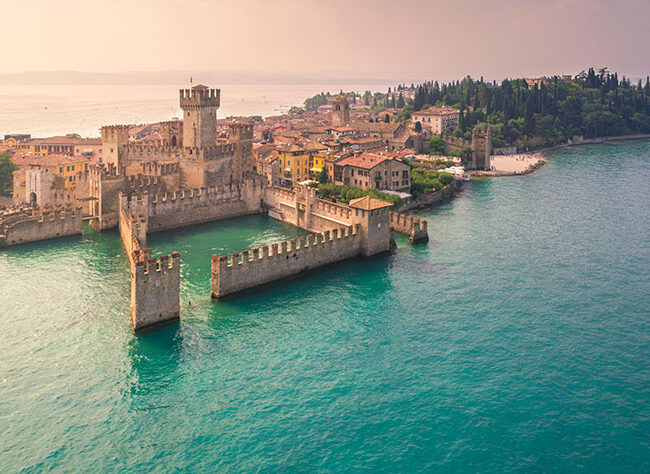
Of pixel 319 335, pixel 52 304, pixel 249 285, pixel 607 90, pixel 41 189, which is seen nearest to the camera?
pixel 319 335

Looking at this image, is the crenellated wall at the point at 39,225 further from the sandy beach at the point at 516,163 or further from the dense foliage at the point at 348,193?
the sandy beach at the point at 516,163

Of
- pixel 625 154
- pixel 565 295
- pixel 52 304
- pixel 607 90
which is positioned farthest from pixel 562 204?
pixel 607 90

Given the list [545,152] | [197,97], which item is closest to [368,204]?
[197,97]

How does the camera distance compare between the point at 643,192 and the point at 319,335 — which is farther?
the point at 643,192

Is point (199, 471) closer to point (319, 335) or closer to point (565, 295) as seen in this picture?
point (319, 335)

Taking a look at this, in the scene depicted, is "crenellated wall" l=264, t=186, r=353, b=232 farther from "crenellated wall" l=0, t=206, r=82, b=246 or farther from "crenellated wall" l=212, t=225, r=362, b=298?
"crenellated wall" l=0, t=206, r=82, b=246

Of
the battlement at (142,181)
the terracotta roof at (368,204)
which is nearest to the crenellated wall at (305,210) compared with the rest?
the terracotta roof at (368,204)

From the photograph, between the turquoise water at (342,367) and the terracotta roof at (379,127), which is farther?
the terracotta roof at (379,127)
